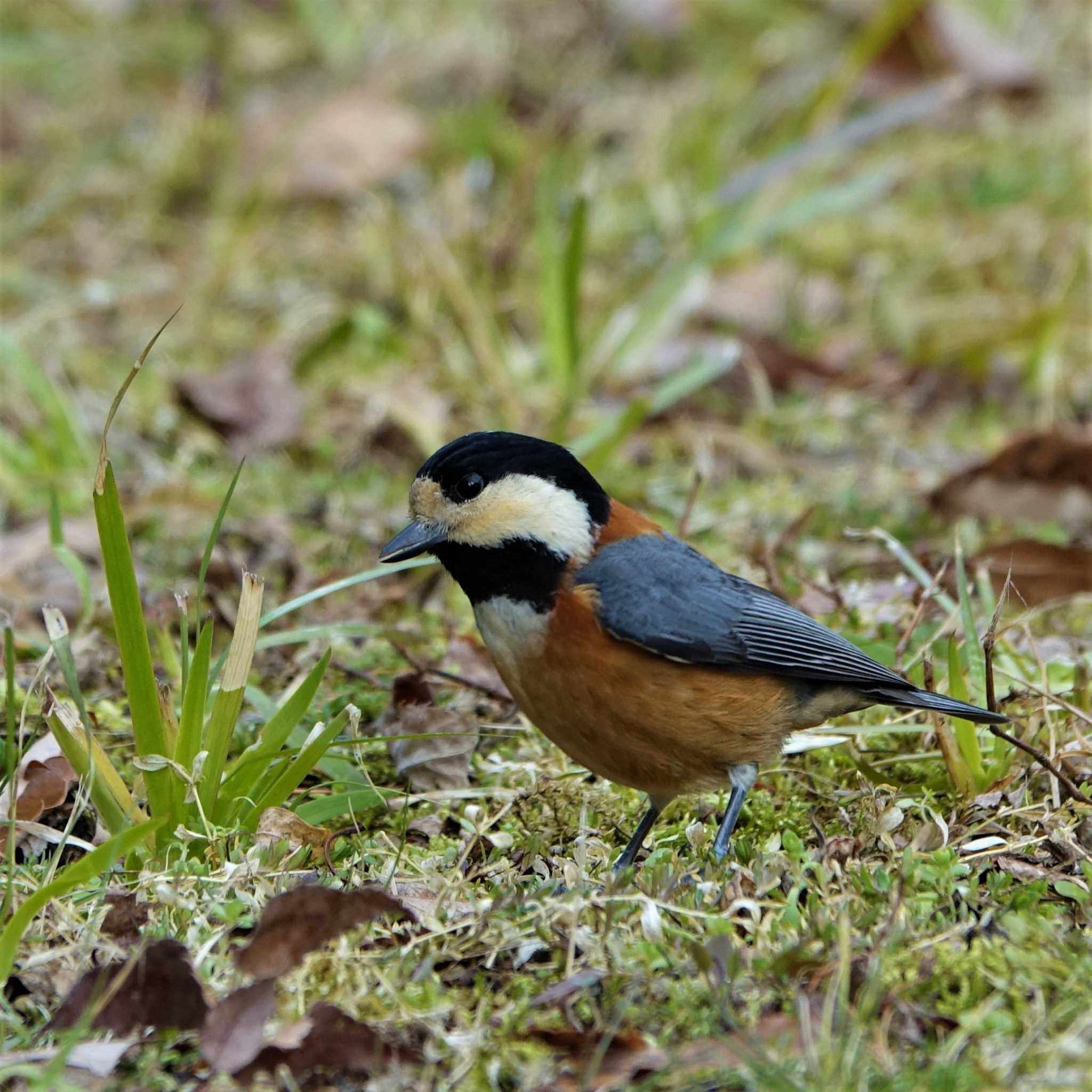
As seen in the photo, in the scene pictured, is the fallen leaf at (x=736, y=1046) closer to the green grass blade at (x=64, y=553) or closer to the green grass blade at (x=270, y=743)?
the green grass blade at (x=270, y=743)

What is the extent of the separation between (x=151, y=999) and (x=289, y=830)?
0.82 metres

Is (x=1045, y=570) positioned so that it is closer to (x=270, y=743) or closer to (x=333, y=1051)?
(x=270, y=743)

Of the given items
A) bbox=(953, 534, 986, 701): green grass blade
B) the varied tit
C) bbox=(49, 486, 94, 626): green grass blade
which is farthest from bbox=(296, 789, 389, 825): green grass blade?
bbox=(953, 534, 986, 701): green grass blade

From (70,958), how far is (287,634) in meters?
1.28

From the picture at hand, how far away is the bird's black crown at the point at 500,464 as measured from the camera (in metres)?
3.78

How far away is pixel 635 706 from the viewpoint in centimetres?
357

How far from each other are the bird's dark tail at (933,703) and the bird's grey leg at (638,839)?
61cm

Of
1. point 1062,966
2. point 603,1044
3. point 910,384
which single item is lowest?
point 910,384

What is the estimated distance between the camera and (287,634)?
4.04 meters

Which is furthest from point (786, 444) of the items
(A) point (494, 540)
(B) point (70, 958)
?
(B) point (70, 958)

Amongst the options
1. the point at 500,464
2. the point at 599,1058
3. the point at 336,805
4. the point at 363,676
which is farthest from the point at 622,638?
the point at 599,1058

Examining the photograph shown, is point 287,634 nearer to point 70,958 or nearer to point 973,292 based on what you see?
point 70,958

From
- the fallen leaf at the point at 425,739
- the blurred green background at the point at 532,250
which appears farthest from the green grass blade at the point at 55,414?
the fallen leaf at the point at 425,739

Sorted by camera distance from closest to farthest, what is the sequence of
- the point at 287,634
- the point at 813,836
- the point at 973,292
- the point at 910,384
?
1. the point at 813,836
2. the point at 287,634
3. the point at 910,384
4. the point at 973,292
